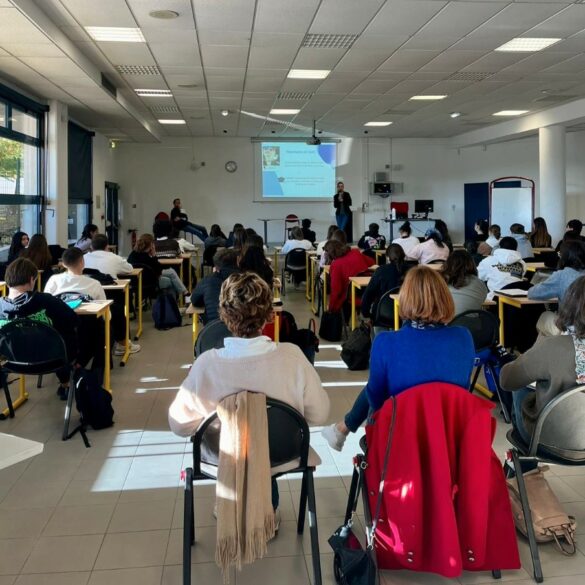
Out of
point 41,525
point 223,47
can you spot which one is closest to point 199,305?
point 41,525

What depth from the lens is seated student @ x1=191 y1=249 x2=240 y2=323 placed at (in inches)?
183

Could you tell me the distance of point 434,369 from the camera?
2303mm

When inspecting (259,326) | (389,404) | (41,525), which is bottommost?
(41,525)

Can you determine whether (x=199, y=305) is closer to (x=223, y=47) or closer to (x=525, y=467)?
(x=525, y=467)

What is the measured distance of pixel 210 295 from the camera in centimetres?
468

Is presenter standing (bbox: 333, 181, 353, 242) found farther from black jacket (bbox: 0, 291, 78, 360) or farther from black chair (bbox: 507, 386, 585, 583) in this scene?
black chair (bbox: 507, 386, 585, 583)

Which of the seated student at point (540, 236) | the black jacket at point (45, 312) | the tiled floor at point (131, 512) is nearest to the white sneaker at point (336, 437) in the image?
the tiled floor at point (131, 512)

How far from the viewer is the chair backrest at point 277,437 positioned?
2.15 m

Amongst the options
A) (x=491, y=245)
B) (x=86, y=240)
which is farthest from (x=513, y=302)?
(x=86, y=240)

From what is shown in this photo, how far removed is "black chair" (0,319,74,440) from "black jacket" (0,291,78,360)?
0.11 m

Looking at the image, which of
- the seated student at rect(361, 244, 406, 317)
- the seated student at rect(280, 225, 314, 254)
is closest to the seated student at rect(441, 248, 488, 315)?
the seated student at rect(361, 244, 406, 317)

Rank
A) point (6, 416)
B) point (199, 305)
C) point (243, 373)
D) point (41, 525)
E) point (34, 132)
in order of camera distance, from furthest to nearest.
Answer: point (34, 132)
point (199, 305)
point (6, 416)
point (41, 525)
point (243, 373)

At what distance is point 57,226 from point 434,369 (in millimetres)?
8726

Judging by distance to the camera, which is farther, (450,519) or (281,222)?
(281,222)
